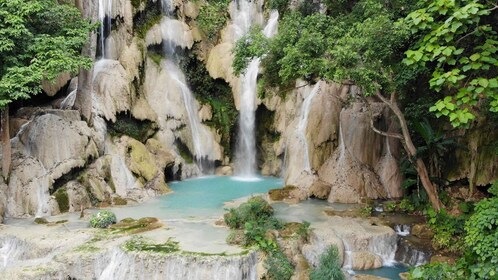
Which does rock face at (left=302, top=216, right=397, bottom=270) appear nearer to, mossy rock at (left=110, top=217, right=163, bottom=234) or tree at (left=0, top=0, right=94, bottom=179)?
mossy rock at (left=110, top=217, right=163, bottom=234)

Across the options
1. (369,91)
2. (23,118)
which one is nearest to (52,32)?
(23,118)

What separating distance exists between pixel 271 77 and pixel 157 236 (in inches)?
267

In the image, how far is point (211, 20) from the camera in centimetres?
2648

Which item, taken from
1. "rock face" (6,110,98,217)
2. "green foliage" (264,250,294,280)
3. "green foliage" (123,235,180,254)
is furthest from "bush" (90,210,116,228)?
"green foliage" (264,250,294,280)

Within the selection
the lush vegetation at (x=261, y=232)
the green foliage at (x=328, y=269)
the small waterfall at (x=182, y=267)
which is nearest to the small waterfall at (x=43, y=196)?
the small waterfall at (x=182, y=267)

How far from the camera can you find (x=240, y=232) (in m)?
12.5

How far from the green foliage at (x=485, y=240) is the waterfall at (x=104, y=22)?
19003 mm

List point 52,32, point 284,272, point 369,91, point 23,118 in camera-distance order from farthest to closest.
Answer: point 23,118
point 52,32
point 369,91
point 284,272

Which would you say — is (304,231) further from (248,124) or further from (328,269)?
(248,124)

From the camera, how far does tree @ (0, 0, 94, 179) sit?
14.1 metres

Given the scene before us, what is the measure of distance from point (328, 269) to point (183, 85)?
53.6 feet

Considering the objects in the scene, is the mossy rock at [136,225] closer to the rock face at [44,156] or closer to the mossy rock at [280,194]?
the rock face at [44,156]

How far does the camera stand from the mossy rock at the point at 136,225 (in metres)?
13.3

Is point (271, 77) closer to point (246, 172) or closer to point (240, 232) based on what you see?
point (240, 232)
